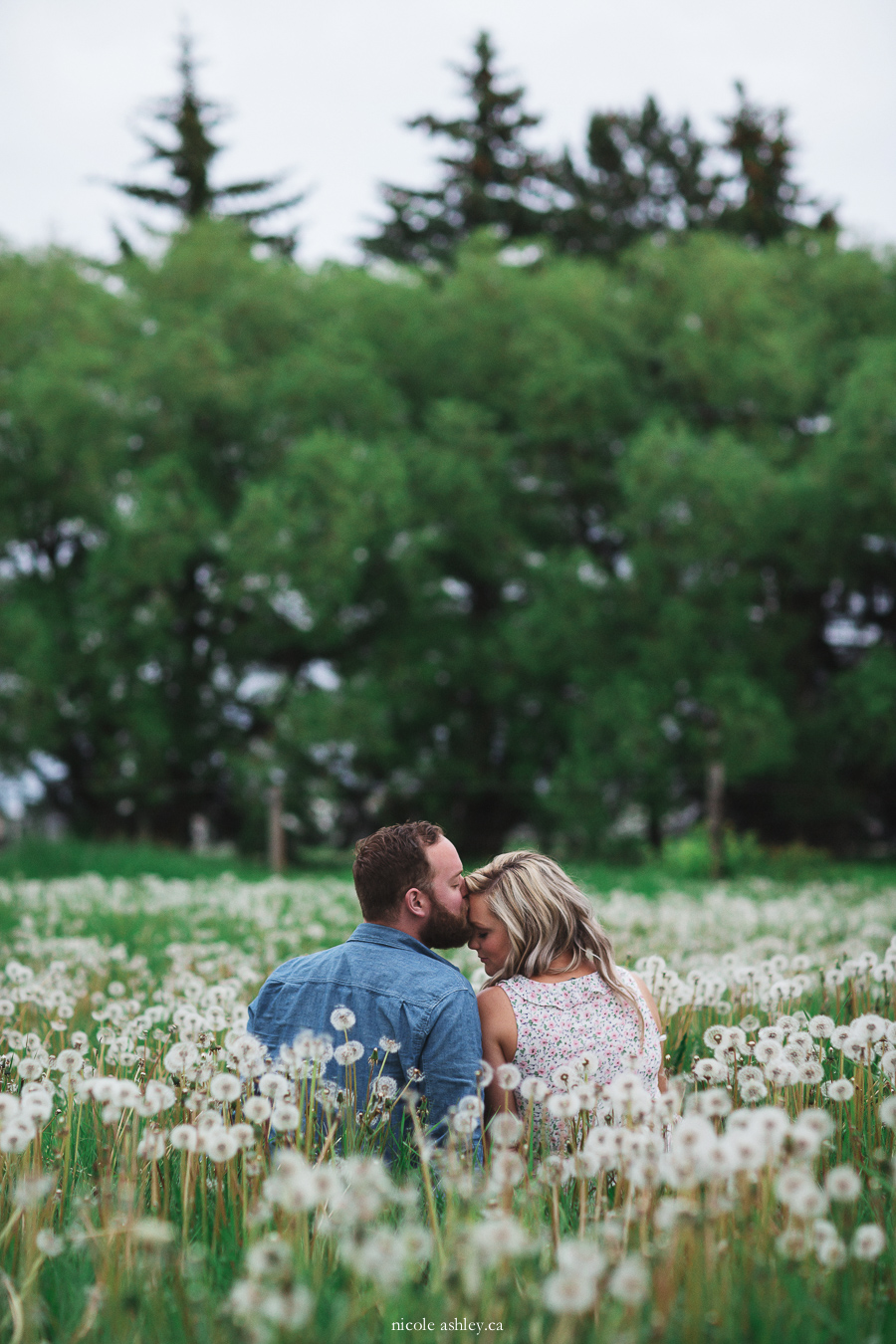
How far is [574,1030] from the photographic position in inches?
124

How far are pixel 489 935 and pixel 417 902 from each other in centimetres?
29

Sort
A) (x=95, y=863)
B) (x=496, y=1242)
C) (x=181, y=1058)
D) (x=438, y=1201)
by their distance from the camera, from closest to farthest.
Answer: (x=496, y=1242), (x=181, y=1058), (x=438, y=1201), (x=95, y=863)

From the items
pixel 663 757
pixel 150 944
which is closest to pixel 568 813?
pixel 663 757

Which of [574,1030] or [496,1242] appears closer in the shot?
[496,1242]

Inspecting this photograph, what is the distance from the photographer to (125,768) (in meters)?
20.2

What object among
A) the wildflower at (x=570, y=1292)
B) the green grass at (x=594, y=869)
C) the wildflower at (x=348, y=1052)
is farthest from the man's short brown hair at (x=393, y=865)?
the green grass at (x=594, y=869)

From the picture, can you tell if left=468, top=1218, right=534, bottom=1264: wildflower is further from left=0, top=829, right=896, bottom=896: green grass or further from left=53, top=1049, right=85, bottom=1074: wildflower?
left=0, top=829, right=896, bottom=896: green grass

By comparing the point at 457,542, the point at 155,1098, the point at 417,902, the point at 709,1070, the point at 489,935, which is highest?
the point at 457,542

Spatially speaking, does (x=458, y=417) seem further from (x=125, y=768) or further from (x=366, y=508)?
(x=125, y=768)

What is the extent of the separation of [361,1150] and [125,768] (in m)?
18.4

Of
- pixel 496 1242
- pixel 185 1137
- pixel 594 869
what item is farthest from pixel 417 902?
pixel 594 869

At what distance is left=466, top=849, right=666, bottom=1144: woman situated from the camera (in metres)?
3.14

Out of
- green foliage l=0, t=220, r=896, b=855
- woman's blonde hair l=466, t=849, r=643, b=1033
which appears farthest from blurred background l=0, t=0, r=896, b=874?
woman's blonde hair l=466, t=849, r=643, b=1033

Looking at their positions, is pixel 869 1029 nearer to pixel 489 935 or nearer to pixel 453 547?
pixel 489 935
